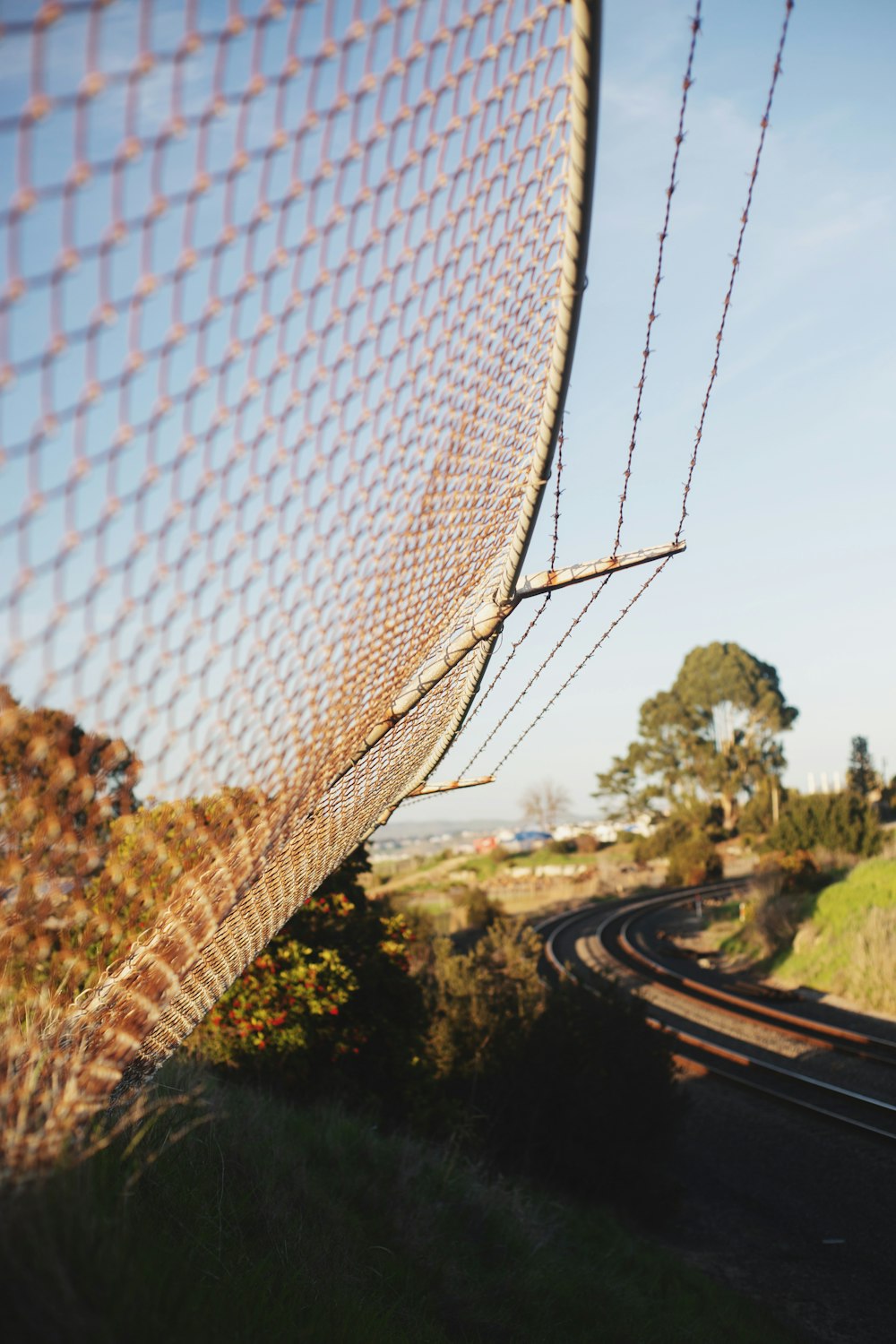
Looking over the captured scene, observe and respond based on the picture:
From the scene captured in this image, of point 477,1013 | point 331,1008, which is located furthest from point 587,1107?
point 331,1008

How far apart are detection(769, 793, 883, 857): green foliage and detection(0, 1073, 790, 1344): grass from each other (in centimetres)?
2217

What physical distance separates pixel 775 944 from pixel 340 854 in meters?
16.5

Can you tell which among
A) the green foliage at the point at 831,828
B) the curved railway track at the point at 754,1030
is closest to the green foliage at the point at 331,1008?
the curved railway track at the point at 754,1030

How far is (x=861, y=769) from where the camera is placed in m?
59.3

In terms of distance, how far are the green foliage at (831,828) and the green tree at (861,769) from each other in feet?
103

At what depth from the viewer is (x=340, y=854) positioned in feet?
16.9

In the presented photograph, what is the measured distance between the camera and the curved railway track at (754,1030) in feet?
33.7

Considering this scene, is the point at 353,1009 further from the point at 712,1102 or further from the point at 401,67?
the point at 401,67

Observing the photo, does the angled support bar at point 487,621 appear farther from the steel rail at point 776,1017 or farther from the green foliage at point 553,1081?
the steel rail at point 776,1017

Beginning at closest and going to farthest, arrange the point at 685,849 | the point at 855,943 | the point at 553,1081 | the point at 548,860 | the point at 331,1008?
1. the point at 331,1008
2. the point at 553,1081
3. the point at 855,943
4. the point at 685,849
5. the point at 548,860

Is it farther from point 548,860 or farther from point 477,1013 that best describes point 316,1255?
point 548,860

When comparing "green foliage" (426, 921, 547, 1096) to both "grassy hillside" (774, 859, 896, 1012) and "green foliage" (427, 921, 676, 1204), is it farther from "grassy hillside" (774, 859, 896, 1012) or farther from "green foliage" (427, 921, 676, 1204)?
"grassy hillside" (774, 859, 896, 1012)

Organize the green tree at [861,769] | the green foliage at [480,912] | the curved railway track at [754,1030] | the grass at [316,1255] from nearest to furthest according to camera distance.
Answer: the grass at [316,1255]
the curved railway track at [754,1030]
the green foliage at [480,912]
the green tree at [861,769]

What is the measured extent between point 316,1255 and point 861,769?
2468 inches
